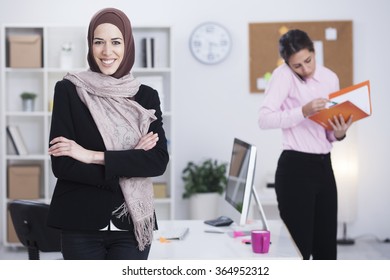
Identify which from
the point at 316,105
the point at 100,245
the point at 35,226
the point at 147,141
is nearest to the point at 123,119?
the point at 147,141

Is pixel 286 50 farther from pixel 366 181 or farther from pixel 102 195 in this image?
pixel 366 181

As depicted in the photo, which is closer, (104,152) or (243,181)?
(104,152)

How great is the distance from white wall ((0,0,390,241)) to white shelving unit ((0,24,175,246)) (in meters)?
0.11

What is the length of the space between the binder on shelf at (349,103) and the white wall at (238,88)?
199 cm

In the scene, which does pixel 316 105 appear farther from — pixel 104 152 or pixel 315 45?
pixel 315 45

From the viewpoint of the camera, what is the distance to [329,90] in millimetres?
2254

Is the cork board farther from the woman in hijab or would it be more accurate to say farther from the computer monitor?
the woman in hijab

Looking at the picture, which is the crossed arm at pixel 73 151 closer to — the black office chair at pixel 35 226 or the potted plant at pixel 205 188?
the black office chair at pixel 35 226

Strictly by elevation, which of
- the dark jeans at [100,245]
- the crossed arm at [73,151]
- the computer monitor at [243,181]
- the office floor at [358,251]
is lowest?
the office floor at [358,251]

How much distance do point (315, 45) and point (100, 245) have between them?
10.2 ft

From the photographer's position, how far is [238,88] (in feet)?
14.0

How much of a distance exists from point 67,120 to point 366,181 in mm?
3093

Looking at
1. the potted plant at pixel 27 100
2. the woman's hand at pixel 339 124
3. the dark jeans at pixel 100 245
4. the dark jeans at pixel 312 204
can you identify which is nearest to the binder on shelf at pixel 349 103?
the woman's hand at pixel 339 124

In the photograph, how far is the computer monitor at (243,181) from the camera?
1985 millimetres
